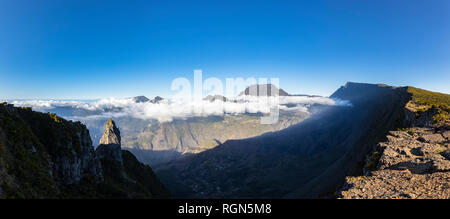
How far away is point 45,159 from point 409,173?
73.5 metres

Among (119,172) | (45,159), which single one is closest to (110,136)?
(119,172)

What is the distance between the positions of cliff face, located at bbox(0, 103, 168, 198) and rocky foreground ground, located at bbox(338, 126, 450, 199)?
47691 mm

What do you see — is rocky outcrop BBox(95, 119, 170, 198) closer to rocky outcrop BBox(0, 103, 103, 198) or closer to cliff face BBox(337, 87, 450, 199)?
rocky outcrop BBox(0, 103, 103, 198)

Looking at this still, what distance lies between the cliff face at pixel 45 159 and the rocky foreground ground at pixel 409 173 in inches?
1878

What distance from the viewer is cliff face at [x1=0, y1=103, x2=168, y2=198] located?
35375 millimetres

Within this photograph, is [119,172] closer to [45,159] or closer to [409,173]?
[45,159]

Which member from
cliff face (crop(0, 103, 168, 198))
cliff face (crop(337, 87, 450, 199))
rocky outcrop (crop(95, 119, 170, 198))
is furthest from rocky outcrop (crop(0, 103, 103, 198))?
cliff face (crop(337, 87, 450, 199))

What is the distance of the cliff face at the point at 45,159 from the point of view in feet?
116

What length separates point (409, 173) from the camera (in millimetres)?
27016
